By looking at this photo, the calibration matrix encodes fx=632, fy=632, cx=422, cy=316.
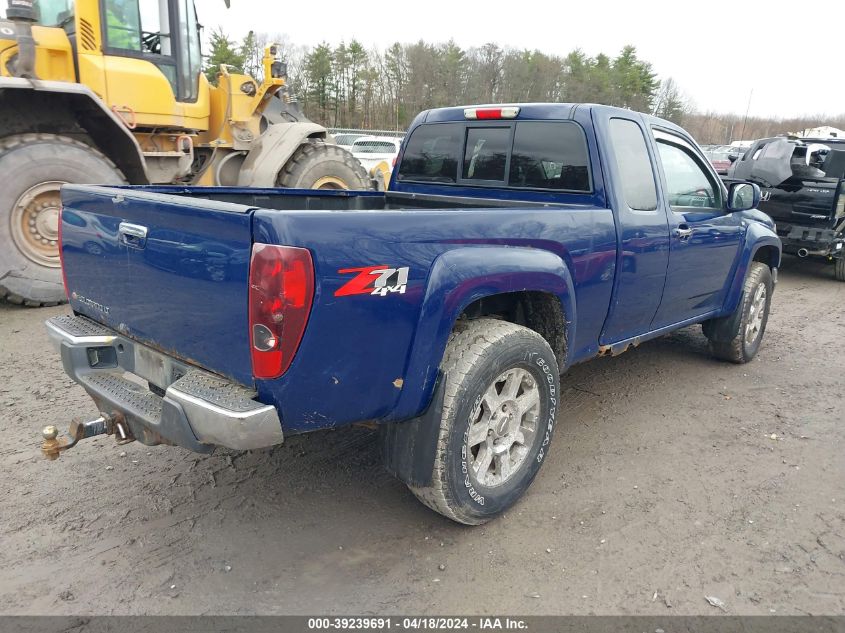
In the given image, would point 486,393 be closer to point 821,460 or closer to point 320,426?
point 320,426

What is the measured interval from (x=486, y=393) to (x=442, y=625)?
1.01 m

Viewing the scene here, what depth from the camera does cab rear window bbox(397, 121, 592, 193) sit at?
12.5 feet

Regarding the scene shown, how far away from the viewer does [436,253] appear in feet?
8.62

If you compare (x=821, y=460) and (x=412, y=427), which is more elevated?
(x=412, y=427)

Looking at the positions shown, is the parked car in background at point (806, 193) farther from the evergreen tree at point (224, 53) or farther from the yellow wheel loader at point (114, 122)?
the evergreen tree at point (224, 53)

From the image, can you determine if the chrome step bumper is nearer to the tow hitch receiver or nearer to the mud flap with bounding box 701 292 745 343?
the tow hitch receiver

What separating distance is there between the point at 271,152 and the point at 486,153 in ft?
13.8

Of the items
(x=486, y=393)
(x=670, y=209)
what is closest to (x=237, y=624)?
(x=486, y=393)

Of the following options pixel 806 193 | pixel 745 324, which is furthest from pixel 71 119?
pixel 806 193

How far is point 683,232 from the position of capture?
4215 mm

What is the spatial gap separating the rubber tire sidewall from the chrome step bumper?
83 centimetres

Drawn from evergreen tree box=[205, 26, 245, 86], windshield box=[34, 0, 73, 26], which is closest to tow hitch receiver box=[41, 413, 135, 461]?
windshield box=[34, 0, 73, 26]

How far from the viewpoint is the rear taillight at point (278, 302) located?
218cm

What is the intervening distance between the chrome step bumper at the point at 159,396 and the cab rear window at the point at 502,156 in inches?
94.9
